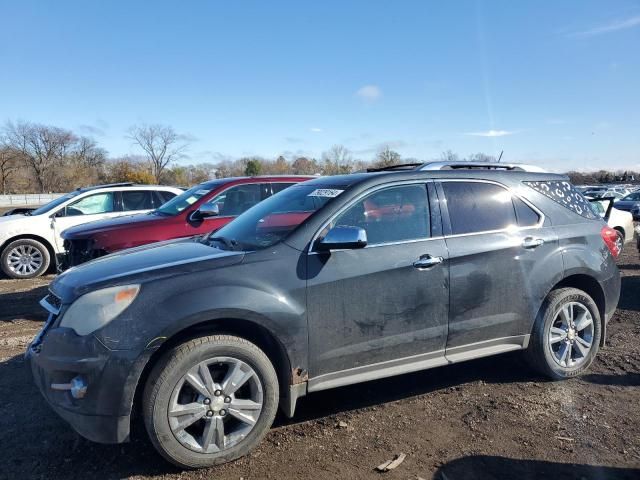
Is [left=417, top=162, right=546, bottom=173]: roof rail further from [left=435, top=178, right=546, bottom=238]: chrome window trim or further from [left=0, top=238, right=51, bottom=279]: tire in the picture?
[left=0, top=238, right=51, bottom=279]: tire

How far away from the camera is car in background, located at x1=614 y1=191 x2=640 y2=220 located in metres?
21.0

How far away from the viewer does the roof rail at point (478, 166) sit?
14.2 ft

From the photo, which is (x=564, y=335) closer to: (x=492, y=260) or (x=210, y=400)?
(x=492, y=260)

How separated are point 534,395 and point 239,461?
246cm

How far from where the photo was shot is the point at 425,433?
11.4ft

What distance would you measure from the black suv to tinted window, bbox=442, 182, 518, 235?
12 millimetres

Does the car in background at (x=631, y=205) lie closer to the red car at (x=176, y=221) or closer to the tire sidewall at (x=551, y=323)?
the red car at (x=176, y=221)

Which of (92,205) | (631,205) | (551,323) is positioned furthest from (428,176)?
(631,205)

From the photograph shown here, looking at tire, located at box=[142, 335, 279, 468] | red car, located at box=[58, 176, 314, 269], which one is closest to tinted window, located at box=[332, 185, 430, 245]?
tire, located at box=[142, 335, 279, 468]

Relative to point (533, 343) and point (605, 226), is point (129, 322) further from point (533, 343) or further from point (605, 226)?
point (605, 226)

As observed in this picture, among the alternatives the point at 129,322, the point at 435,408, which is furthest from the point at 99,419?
the point at 435,408

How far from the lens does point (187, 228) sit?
7.09 meters

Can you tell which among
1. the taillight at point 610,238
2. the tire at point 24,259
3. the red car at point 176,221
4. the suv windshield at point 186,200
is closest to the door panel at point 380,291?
the taillight at point 610,238

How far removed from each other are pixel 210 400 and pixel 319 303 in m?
0.93
